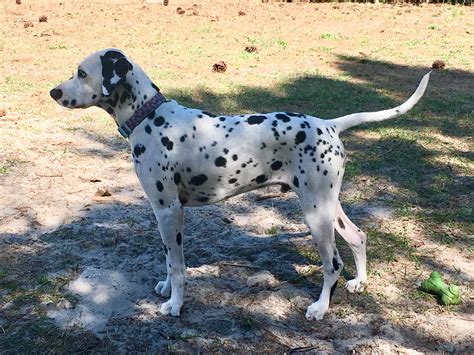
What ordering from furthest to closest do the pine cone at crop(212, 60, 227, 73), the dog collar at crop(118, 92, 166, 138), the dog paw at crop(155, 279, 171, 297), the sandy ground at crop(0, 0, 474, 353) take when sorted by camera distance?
the pine cone at crop(212, 60, 227, 73)
the dog paw at crop(155, 279, 171, 297)
the dog collar at crop(118, 92, 166, 138)
the sandy ground at crop(0, 0, 474, 353)

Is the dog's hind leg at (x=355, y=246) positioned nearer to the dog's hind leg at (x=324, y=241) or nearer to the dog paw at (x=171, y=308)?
the dog's hind leg at (x=324, y=241)

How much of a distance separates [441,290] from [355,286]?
0.62 metres

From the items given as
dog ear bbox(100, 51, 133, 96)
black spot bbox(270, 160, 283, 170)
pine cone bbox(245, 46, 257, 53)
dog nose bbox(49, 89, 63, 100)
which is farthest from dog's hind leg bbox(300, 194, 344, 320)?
pine cone bbox(245, 46, 257, 53)

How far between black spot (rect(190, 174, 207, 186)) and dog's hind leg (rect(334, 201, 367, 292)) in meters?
1.10

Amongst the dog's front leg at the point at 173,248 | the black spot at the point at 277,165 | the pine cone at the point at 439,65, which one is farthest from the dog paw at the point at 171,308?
the pine cone at the point at 439,65

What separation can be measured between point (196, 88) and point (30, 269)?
5.69 metres

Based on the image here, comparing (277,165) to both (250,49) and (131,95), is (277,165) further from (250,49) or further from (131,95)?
(250,49)

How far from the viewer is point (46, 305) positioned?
3990 millimetres

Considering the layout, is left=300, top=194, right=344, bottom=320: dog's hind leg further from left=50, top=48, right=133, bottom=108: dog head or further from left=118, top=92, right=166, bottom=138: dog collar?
left=50, top=48, right=133, bottom=108: dog head

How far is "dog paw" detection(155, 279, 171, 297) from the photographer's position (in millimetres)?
4148

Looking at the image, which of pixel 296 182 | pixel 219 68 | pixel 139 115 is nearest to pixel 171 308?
pixel 296 182

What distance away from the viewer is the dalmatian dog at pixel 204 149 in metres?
3.75

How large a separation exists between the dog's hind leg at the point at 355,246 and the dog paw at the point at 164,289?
1341 millimetres

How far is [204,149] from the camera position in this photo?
149 inches
